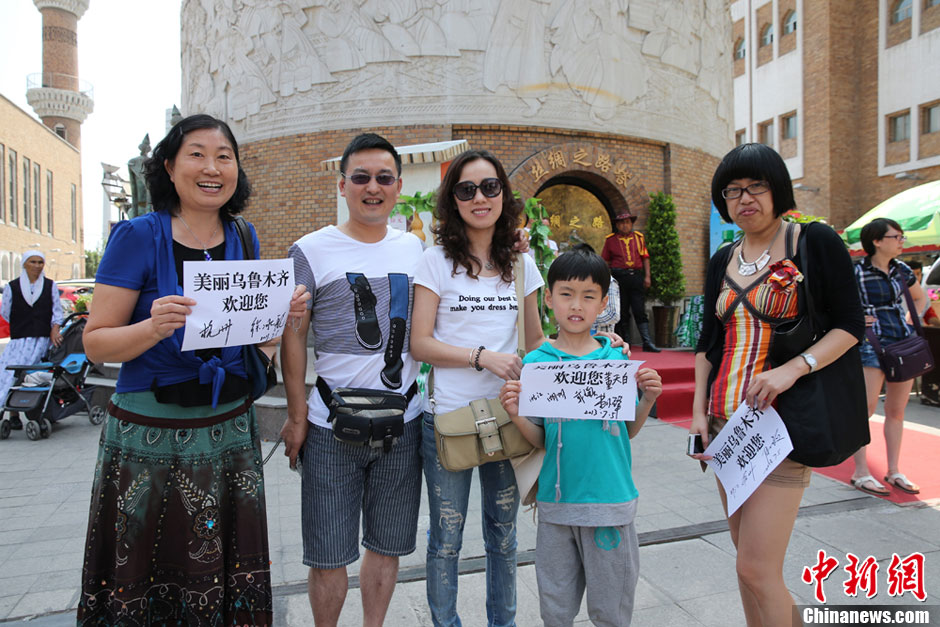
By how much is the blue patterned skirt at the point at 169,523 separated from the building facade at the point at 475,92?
356 inches

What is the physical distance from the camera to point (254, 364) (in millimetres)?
2203

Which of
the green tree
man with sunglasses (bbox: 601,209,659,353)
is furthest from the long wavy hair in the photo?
the green tree

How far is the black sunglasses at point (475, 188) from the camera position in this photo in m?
2.46

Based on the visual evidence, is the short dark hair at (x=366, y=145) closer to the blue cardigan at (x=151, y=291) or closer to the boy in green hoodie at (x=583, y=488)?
the blue cardigan at (x=151, y=291)

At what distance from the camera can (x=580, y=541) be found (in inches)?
→ 88.4

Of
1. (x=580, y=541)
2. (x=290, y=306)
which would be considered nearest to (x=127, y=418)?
(x=290, y=306)

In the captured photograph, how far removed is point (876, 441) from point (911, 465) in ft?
2.45

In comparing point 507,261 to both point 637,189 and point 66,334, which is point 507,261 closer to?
point 66,334

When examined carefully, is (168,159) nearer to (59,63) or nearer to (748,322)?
(748,322)

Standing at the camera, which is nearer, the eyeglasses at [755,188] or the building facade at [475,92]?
the eyeglasses at [755,188]

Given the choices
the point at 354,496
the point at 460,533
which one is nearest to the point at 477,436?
the point at 460,533

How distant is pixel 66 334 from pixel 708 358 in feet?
26.2

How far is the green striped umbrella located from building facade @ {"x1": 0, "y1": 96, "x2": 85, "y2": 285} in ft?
163

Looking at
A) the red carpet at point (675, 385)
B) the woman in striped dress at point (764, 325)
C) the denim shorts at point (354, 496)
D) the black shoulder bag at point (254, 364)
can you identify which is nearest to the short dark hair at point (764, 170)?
the woman in striped dress at point (764, 325)
